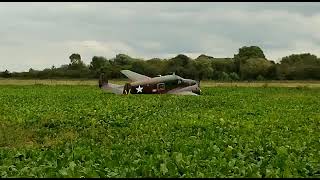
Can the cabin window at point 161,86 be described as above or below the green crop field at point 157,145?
above

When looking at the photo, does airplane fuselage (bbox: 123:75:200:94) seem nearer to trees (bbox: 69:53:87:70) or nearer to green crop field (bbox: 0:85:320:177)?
green crop field (bbox: 0:85:320:177)

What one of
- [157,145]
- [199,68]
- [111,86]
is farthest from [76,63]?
[157,145]

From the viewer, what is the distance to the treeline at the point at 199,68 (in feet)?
375

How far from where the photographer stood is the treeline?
4498 inches

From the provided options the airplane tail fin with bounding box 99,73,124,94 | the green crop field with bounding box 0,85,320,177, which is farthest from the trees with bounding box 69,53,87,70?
the green crop field with bounding box 0,85,320,177

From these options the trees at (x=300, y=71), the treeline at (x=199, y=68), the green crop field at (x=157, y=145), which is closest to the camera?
the green crop field at (x=157, y=145)

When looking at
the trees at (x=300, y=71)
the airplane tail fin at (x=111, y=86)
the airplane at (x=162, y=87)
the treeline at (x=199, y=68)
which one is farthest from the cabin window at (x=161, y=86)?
the trees at (x=300, y=71)

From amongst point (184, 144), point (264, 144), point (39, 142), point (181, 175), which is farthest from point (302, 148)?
point (39, 142)

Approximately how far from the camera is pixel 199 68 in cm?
12106

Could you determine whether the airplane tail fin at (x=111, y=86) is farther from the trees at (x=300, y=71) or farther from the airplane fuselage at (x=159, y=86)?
the trees at (x=300, y=71)

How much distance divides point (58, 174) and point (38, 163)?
1873mm

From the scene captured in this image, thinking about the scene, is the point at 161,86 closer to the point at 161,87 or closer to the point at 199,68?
the point at 161,87

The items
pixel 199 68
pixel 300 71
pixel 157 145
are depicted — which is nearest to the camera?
pixel 157 145

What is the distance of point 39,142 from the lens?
17.8 metres
